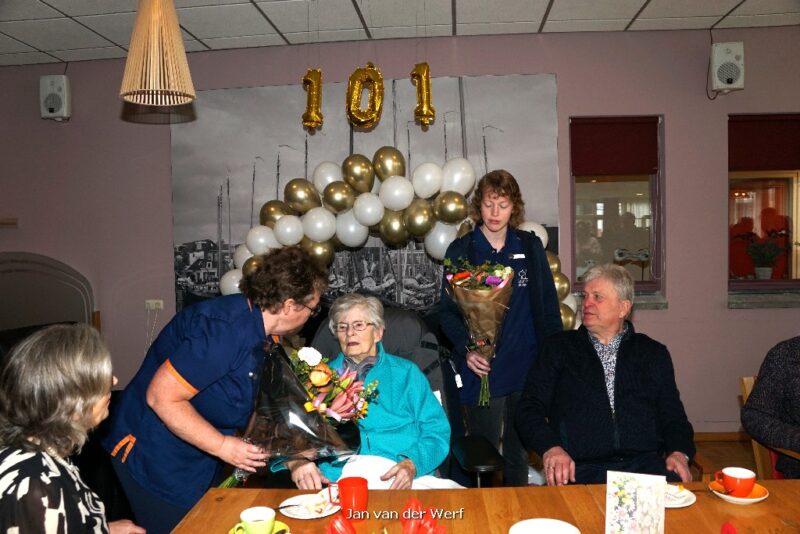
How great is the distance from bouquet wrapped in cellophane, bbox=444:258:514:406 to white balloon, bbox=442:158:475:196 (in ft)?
5.48

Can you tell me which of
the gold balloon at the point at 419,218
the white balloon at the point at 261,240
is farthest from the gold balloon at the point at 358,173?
the white balloon at the point at 261,240

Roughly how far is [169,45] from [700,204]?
14.1 feet

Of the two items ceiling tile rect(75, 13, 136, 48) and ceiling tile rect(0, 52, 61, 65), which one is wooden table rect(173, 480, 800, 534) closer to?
ceiling tile rect(75, 13, 136, 48)

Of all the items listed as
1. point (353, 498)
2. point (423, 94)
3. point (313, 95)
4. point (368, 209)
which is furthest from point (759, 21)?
point (353, 498)

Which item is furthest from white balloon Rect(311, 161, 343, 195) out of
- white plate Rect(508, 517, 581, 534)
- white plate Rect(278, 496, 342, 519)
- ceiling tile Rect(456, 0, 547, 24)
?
white plate Rect(508, 517, 581, 534)

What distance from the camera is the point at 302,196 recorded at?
189 inches

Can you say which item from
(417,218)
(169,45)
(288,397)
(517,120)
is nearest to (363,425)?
(288,397)

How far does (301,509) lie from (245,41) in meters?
4.38

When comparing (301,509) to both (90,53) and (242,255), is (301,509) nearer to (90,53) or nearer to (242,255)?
(242,255)

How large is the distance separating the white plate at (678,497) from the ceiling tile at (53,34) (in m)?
4.86

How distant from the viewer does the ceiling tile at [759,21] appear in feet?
16.5

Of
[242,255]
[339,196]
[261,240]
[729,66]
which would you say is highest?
[729,66]

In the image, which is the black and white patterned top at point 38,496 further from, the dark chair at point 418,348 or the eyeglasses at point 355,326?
the dark chair at point 418,348

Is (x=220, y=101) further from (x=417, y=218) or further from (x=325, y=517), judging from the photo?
(x=325, y=517)
